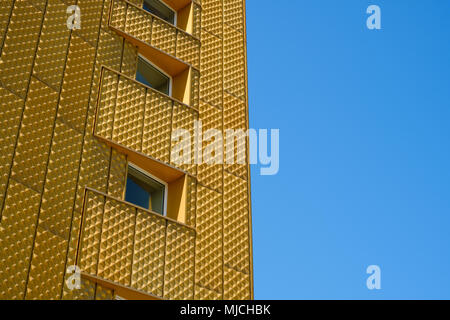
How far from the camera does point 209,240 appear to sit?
13.9 metres

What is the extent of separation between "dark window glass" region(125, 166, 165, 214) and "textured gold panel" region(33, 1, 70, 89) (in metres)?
2.39

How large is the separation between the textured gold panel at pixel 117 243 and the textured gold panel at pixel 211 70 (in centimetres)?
443

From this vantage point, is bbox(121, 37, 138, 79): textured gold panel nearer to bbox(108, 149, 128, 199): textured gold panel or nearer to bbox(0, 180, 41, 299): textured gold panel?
bbox(108, 149, 128, 199): textured gold panel

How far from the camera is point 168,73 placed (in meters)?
16.8

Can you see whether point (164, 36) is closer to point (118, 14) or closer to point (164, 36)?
point (164, 36)

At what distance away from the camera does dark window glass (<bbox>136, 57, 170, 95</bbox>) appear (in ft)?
53.2

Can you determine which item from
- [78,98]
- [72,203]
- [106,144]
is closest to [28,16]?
[78,98]

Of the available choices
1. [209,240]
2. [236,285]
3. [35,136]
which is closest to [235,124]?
[209,240]

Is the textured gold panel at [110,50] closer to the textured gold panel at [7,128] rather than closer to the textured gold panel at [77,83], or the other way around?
the textured gold panel at [77,83]

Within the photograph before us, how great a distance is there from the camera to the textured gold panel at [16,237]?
34.3 feet

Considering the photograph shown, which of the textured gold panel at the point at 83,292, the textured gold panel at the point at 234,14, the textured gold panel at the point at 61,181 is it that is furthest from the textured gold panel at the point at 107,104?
the textured gold panel at the point at 234,14

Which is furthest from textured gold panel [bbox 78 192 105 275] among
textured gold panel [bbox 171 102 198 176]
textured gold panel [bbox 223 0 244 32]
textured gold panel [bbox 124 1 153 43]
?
textured gold panel [bbox 223 0 244 32]

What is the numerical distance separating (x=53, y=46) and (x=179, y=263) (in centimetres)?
480

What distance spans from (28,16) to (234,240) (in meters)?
5.95
